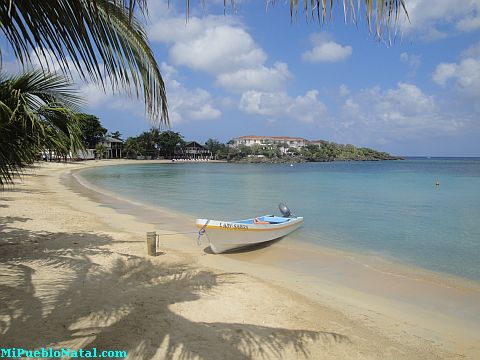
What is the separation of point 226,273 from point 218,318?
2.43 metres

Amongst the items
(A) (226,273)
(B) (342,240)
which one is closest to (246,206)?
(B) (342,240)

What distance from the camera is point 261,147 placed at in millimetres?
119250

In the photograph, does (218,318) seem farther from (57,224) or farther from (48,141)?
(57,224)

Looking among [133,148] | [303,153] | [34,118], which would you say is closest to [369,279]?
[34,118]

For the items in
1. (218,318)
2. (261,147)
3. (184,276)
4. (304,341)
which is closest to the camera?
(304,341)

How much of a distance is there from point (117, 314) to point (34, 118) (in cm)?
251

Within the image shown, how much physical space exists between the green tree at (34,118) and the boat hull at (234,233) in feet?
12.9

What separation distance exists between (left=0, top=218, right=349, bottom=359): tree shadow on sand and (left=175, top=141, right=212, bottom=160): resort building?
105m

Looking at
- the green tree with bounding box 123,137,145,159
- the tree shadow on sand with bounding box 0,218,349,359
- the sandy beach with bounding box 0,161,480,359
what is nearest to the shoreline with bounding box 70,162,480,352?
the sandy beach with bounding box 0,161,480,359

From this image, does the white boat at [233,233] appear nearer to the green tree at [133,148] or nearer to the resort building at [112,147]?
the resort building at [112,147]

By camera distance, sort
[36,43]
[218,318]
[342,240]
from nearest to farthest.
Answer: [36,43] < [218,318] < [342,240]

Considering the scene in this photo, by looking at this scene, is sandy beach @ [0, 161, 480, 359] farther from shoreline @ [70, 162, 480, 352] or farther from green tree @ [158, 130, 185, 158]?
green tree @ [158, 130, 185, 158]

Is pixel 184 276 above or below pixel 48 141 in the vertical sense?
below

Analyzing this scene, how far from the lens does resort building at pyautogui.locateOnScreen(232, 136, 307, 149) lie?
5296 inches
